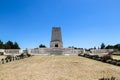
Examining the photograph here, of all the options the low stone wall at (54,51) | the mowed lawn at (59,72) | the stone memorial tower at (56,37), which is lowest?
the mowed lawn at (59,72)

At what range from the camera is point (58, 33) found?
2272 inches

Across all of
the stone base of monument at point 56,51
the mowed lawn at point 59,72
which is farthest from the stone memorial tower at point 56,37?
the mowed lawn at point 59,72

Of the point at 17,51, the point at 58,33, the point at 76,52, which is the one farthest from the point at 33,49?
the point at 76,52

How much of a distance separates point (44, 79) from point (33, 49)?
44.9 meters

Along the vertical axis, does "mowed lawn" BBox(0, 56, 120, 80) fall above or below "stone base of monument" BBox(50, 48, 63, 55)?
below

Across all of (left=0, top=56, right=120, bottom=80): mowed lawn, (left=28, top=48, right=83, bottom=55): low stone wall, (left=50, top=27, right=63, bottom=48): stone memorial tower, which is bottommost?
(left=0, top=56, right=120, bottom=80): mowed lawn

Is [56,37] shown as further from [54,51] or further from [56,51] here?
[56,51]

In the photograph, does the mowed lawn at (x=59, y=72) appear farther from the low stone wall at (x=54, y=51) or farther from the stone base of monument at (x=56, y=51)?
the low stone wall at (x=54, y=51)

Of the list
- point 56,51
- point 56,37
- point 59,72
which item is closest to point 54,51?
point 56,51

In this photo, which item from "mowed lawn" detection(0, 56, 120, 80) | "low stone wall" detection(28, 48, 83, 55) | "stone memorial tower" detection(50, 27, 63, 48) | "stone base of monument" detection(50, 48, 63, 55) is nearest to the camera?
"mowed lawn" detection(0, 56, 120, 80)

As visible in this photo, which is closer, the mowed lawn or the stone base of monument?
the mowed lawn

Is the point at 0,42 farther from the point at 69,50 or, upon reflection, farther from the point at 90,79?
the point at 90,79

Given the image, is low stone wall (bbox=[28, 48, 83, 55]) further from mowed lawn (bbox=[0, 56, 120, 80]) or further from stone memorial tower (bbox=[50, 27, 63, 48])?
mowed lawn (bbox=[0, 56, 120, 80])

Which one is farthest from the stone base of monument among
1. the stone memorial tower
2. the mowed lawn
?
the mowed lawn
